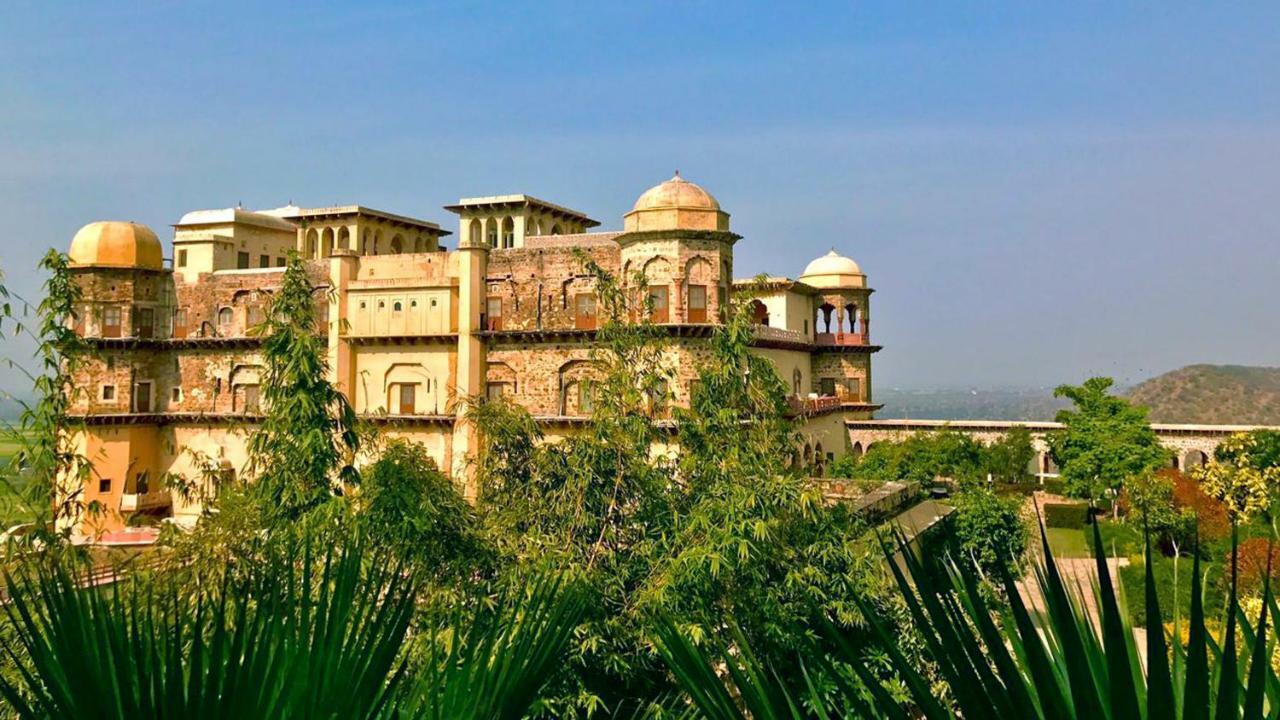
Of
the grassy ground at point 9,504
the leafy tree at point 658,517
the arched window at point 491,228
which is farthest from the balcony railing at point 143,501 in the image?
the grassy ground at point 9,504

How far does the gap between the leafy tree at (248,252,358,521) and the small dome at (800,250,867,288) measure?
25709 mm

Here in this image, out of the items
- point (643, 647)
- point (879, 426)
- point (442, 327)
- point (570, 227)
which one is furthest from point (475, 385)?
point (643, 647)

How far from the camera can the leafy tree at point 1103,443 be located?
95.9 ft

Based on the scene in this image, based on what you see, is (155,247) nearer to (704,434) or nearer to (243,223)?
(243,223)

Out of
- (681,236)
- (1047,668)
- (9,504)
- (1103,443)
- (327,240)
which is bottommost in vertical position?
(1103,443)

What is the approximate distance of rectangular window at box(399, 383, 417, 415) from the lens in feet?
95.8

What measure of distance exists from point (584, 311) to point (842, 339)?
1096cm

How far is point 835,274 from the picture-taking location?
1363 inches

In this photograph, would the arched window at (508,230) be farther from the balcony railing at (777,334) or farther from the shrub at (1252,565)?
the shrub at (1252,565)

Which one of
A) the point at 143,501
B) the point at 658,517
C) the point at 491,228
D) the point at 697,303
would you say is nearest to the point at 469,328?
the point at 491,228

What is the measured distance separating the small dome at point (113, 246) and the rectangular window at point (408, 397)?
9.87m

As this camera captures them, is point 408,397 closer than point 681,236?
No

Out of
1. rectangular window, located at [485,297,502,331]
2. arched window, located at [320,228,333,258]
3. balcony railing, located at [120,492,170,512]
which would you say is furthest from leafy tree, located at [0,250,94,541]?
arched window, located at [320,228,333,258]

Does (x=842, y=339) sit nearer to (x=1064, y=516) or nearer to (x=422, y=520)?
(x=1064, y=516)
